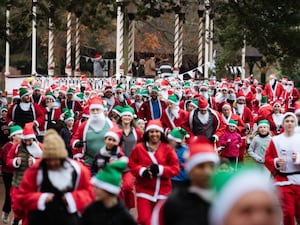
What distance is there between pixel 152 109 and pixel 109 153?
903cm

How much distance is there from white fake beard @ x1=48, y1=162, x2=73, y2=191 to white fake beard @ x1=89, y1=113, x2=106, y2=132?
13.7 feet

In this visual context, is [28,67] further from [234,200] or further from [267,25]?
[234,200]

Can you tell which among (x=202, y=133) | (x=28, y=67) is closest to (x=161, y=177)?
(x=202, y=133)

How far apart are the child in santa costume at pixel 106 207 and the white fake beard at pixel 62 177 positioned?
84 centimetres

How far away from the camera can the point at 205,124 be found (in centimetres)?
1672

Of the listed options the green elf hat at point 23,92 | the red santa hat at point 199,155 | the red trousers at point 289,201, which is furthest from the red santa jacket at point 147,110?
the red santa hat at point 199,155

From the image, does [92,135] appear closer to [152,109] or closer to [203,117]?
[203,117]

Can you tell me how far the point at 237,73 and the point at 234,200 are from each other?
2157 inches

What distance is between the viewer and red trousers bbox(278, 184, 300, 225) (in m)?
11.2

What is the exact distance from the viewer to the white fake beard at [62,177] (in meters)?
7.93

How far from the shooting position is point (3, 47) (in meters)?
44.6

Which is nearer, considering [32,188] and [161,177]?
[32,188]

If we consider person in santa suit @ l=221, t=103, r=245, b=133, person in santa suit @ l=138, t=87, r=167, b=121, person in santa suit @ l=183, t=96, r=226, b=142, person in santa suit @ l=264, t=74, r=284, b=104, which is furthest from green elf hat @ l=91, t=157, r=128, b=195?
person in santa suit @ l=264, t=74, r=284, b=104

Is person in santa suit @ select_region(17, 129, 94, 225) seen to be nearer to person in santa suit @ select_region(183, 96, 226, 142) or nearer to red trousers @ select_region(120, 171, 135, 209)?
red trousers @ select_region(120, 171, 135, 209)
